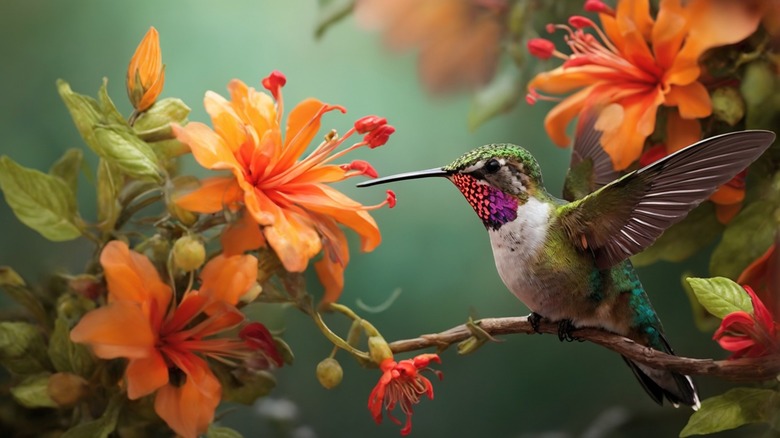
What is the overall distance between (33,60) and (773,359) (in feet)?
2.78

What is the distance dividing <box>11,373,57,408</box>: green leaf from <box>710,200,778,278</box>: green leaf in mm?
733

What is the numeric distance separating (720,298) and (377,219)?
375mm

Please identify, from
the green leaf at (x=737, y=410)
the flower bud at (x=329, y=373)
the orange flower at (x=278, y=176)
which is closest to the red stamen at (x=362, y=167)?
the orange flower at (x=278, y=176)

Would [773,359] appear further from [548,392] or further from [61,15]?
[61,15]

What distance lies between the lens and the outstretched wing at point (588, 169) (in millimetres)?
1035

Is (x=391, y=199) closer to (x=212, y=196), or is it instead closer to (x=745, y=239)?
(x=212, y=196)

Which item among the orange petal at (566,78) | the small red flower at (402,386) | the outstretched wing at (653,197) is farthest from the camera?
the orange petal at (566,78)

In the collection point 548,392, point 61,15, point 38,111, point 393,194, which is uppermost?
point 61,15

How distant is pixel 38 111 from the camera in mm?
1071

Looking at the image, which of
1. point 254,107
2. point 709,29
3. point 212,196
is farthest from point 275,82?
point 709,29

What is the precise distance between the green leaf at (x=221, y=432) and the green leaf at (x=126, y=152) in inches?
11.3

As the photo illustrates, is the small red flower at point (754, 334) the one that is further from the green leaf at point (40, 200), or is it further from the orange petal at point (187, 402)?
the green leaf at point (40, 200)

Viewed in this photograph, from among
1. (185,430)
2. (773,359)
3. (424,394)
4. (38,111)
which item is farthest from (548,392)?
(38,111)

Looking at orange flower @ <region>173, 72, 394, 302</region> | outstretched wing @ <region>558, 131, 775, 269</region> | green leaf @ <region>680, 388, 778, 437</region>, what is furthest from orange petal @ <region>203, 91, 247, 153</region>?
green leaf @ <region>680, 388, 778, 437</region>
